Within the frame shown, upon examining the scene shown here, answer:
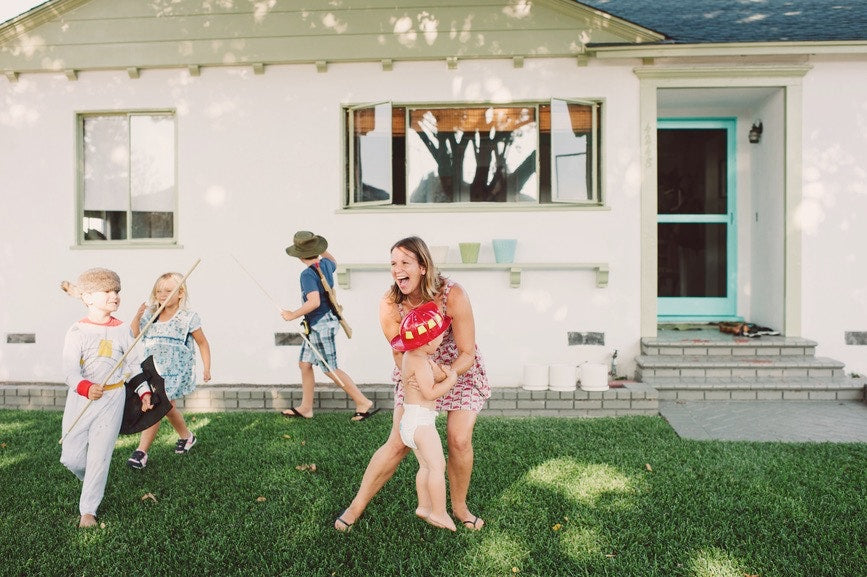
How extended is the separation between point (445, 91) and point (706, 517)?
17.3 ft

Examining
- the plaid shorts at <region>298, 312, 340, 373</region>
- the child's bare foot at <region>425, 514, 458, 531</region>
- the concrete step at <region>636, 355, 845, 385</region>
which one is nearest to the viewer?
the child's bare foot at <region>425, 514, 458, 531</region>

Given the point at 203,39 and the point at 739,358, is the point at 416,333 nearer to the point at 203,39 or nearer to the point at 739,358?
the point at 739,358

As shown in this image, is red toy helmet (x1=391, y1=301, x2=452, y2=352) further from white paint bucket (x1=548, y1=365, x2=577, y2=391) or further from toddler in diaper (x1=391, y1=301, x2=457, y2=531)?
white paint bucket (x1=548, y1=365, x2=577, y2=391)

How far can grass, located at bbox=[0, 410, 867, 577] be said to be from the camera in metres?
3.04

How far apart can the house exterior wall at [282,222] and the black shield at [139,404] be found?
10.8 feet

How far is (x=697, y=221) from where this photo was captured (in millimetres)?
8281

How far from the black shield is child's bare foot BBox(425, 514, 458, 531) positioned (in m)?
1.85

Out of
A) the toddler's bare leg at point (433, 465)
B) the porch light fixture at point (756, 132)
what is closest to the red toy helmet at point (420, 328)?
the toddler's bare leg at point (433, 465)

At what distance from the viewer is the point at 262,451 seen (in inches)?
190

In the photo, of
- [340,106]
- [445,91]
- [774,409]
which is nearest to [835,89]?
[774,409]

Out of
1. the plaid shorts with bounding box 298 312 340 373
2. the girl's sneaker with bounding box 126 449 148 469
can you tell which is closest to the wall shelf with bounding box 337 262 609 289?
the plaid shorts with bounding box 298 312 340 373

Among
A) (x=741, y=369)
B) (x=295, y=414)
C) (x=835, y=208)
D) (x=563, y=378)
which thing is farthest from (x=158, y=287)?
(x=835, y=208)

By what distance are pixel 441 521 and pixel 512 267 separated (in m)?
3.97

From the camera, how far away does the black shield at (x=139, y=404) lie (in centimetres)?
381
